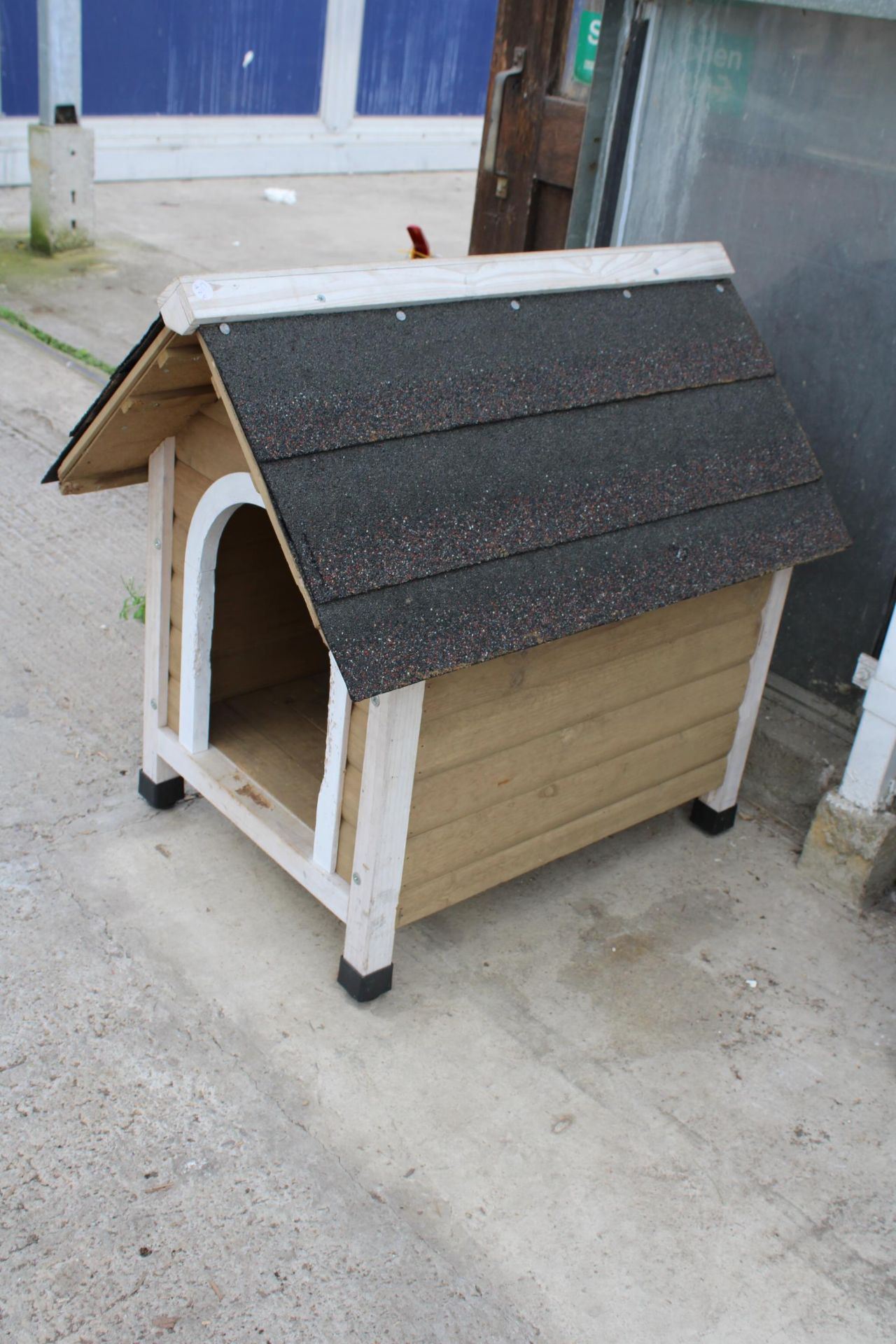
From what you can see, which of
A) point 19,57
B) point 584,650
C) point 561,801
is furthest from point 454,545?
point 19,57

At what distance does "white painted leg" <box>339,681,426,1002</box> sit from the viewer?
8.78ft

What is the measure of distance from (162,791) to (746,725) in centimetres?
158

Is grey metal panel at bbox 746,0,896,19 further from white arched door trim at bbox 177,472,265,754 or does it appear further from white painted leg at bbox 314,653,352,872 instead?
white painted leg at bbox 314,653,352,872

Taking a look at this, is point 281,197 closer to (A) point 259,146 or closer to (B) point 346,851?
(A) point 259,146

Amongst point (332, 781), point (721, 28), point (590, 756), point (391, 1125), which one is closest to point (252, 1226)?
point (391, 1125)

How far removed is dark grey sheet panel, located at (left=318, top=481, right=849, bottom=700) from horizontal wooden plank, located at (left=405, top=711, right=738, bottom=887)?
1.83 ft

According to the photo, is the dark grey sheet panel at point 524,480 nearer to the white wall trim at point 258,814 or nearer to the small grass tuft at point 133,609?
the white wall trim at point 258,814

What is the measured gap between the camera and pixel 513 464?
2.72 metres

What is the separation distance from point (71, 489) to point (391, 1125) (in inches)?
62.4

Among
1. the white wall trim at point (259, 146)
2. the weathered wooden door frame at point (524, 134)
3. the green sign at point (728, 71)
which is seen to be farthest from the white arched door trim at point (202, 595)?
the white wall trim at point (259, 146)

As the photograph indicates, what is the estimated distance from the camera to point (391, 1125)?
8.96 ft

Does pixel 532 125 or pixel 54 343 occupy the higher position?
pixel 532 125

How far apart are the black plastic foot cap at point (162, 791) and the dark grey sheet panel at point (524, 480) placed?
4.44 feet

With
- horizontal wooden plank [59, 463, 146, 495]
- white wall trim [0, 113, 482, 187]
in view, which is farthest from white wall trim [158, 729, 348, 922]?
white wall trim [0, 113, 482, 187]
